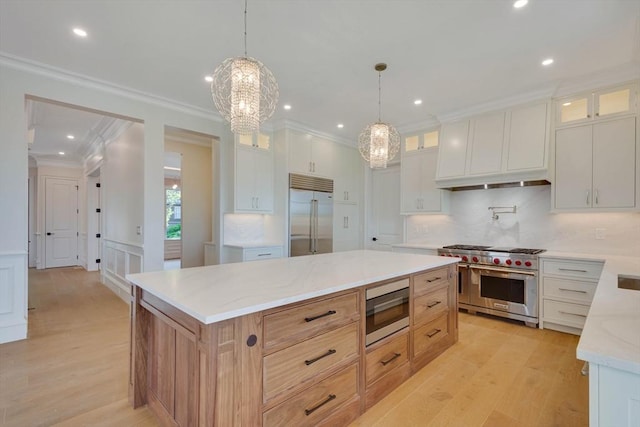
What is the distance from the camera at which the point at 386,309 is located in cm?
209

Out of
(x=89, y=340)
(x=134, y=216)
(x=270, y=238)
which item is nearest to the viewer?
(x=89, y=340)

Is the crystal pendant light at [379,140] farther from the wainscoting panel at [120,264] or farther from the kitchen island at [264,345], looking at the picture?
the wainscoting panel at [120,264]

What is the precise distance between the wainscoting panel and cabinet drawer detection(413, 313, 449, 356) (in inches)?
138

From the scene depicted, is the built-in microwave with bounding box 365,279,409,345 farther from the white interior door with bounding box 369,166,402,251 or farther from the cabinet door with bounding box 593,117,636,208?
the white interior door with bounding box 369,166,402,251

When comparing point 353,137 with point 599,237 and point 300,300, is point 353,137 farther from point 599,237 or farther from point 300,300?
point 300,300

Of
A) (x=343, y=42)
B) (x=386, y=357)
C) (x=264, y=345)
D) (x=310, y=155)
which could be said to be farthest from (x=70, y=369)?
(x=310, y=155)

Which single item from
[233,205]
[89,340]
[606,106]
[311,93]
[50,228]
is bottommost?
[89,340]

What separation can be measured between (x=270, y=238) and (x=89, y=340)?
2.61 meters

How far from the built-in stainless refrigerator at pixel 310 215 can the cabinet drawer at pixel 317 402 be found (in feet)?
10.0

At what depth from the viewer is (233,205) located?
4.43 meters

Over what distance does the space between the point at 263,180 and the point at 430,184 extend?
2.62m

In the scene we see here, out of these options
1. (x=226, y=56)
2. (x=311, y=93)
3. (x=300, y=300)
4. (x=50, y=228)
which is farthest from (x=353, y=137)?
(x=50, y=228)

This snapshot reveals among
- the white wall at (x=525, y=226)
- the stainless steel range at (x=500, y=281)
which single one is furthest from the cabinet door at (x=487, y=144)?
the stainless steel range at (x=500, y=281)

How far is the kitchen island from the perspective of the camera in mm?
1254
